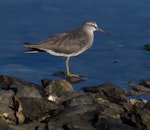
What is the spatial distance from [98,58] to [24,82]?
2.05 metres

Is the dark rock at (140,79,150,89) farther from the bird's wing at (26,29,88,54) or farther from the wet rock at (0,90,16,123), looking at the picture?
the wet rock at (0,90,16,123)

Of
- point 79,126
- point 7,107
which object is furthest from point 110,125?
point 7,107

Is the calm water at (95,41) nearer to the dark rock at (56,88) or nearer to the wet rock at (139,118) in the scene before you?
the dark rock at (56,88)

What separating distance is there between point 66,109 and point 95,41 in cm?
387

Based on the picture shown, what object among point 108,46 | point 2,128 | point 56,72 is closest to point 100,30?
point 108,46

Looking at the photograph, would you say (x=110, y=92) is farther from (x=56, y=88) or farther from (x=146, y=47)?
(x=146, y=47)

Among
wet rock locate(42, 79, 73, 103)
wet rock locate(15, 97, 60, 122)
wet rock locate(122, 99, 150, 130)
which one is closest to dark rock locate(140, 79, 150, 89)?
wet rock locate(42, 79, 73, 103)

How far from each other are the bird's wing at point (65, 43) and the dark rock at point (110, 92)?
1394mm

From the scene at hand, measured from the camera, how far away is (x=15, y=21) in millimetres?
12148

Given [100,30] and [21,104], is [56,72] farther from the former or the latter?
[21,104]

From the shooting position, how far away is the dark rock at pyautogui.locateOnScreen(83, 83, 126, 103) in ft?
28.7

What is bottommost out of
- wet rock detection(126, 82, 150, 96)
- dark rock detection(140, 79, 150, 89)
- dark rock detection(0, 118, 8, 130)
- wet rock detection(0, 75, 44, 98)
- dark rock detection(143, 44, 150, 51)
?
wet rock detection(126, 82, 150, 96)

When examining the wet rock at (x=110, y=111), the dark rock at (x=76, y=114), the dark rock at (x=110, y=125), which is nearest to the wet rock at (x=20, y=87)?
the dark rock at (x=76, y=114)

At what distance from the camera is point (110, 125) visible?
281 inches
